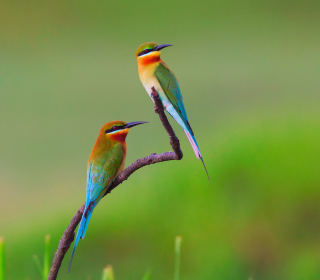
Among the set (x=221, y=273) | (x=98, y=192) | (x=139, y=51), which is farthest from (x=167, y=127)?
(x=221, y=273)

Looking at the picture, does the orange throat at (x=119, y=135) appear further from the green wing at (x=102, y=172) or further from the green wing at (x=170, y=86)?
the green wing at (x=170, y=86)

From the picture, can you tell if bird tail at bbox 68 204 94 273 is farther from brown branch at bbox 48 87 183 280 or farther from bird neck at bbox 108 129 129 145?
bird neck at bbox 108 129 129 145

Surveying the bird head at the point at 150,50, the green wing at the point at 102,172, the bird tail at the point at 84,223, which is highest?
the bird head at the point at 150,50

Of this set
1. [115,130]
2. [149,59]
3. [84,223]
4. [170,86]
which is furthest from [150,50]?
[84,223]

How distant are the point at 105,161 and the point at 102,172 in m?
0.07

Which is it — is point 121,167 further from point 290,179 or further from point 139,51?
point 290,179

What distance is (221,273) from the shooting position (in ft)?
11.4

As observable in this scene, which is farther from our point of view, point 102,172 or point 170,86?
point 170,86

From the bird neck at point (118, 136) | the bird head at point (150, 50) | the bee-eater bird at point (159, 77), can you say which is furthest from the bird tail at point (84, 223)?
the bird head at point (150, 50)

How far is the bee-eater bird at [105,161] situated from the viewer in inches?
51.8

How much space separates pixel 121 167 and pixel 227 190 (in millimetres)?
2278

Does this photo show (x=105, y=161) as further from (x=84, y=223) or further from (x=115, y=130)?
(x=84, y=223)

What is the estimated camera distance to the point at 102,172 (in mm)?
1389

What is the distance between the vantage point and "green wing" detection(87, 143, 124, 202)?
52.7 inches
